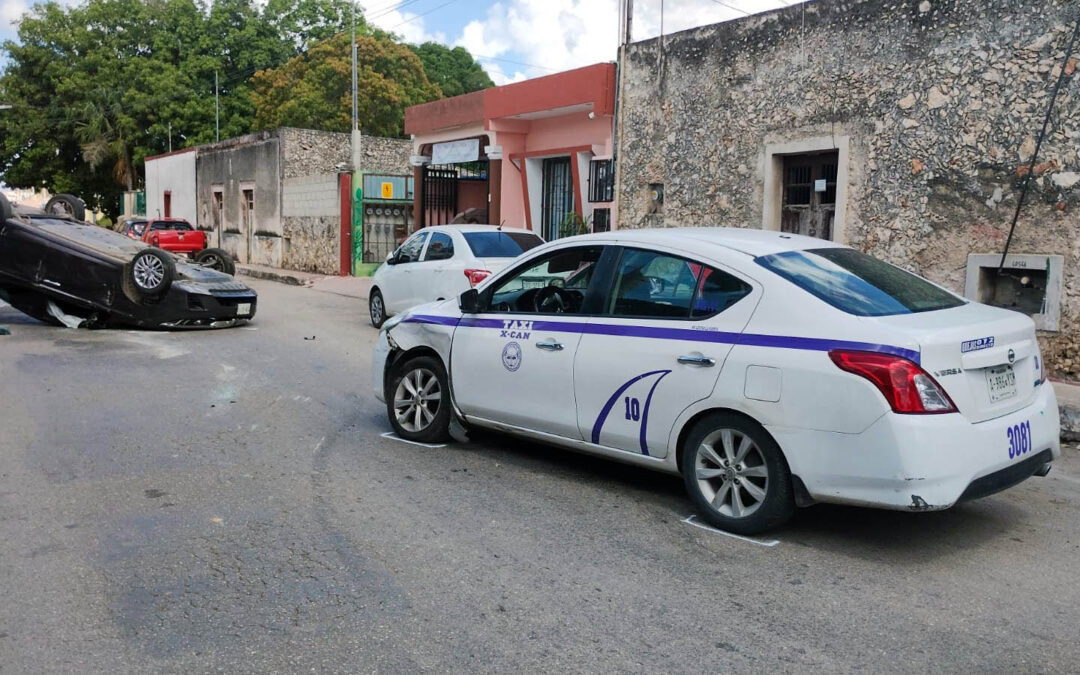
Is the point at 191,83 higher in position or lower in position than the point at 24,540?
higher

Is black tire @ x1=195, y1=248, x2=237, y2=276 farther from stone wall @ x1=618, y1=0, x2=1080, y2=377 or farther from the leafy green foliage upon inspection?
the leafy green foliage

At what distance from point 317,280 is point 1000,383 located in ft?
72.2

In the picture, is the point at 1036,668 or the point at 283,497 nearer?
the point at 1036,668

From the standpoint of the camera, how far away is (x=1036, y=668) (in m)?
3.51

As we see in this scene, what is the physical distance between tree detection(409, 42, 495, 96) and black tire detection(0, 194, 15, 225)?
4502 centimetres

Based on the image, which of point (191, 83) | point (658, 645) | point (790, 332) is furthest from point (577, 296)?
point (191, 83)

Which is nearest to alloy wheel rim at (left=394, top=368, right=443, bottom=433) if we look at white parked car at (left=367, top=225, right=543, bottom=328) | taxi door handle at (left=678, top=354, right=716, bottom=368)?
taxi door handle at (left=678, top=354, right=716, bottom=368)

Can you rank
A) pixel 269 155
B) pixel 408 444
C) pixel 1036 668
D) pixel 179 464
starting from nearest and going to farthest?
pixel 1036 668
pixel 179 464
pixel 408 444
pixel 269 155

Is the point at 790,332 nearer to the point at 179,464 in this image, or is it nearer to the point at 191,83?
the point at 179,464

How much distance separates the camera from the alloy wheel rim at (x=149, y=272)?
12.9m

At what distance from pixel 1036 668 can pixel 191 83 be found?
179ft

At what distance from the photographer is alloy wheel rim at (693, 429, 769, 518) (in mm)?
4875

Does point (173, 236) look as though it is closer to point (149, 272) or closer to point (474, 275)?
point (149, 272)

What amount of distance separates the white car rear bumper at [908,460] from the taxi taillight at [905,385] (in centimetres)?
4
